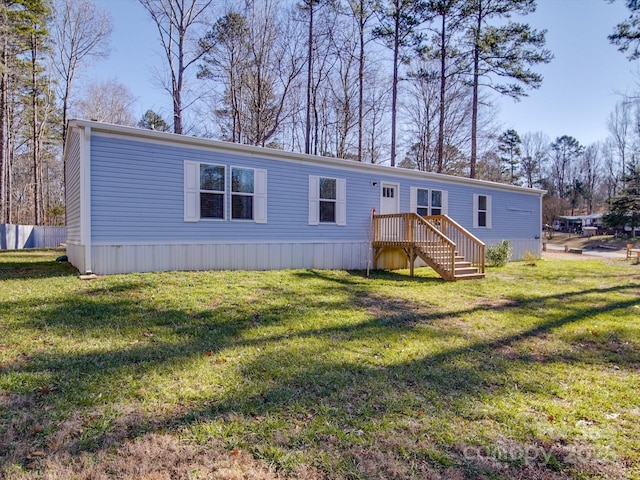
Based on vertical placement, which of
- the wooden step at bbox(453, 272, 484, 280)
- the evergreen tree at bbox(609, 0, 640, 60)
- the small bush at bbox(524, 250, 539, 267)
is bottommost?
the wooden step at bbox(453, 272, 484, 280)

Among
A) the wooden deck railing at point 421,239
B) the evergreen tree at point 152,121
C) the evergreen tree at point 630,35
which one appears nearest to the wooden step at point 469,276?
the wooden deck railing at point 421,239

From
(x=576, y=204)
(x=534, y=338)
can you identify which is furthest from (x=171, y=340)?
(x=576, y=204)

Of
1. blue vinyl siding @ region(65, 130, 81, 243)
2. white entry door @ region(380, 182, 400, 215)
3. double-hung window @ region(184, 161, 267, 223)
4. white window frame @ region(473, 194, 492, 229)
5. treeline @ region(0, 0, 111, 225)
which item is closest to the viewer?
blue vinyl siding @ region(65, 130, 81, 243)

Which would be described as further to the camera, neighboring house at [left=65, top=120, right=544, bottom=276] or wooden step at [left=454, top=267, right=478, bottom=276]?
wooden step at [left=454, top=267, right=478, bottom=276]

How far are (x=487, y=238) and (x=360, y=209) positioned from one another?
Answer: 5.82 meters

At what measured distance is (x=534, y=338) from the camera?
460cm

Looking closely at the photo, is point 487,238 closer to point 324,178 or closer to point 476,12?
point 324,178

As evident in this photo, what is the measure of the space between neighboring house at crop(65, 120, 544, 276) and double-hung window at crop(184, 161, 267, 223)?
22mm

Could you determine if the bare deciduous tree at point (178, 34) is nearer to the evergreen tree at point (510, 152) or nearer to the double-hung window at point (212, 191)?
the double-hung window at point (212, 191)

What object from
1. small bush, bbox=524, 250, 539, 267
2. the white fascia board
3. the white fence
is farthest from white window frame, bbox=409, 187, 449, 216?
the white fence

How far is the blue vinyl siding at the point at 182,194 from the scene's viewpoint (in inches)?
277

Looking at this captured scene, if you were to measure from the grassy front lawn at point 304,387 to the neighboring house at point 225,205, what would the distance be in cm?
168

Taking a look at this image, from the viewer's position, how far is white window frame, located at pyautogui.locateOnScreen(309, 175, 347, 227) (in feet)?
31.2

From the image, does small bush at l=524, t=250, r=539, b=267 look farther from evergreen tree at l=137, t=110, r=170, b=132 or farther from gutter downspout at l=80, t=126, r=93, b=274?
evergreen tree at l=137, t=110, r=170, b=132
